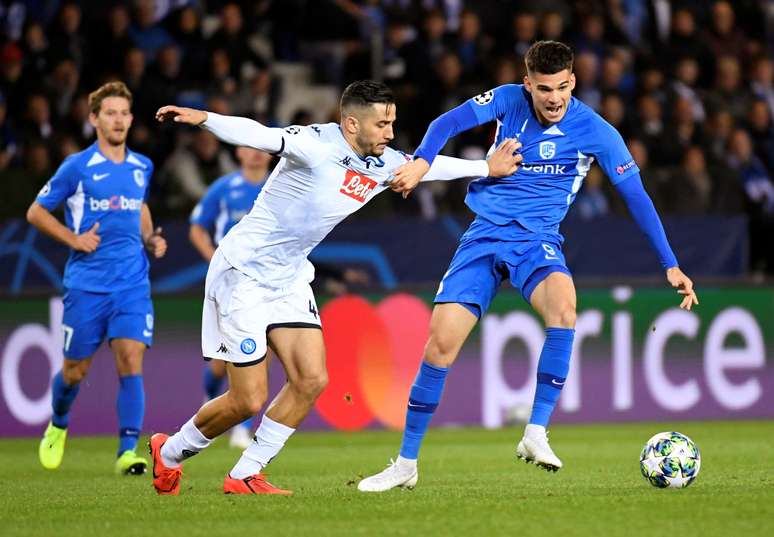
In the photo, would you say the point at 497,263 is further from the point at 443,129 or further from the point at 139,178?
the point at 139,178

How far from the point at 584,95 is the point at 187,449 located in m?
10.2

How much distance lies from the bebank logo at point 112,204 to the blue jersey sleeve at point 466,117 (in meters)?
3.08

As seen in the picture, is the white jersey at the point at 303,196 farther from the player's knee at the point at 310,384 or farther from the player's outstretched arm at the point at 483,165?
the player's knee at the point at 310,384

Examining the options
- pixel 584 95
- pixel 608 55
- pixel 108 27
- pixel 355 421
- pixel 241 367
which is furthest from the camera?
pixel 608 55

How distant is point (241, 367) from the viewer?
7801 mm

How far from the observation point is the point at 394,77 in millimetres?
16672

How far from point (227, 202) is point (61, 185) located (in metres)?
2.14

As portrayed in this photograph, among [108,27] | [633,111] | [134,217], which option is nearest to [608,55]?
[633,111]

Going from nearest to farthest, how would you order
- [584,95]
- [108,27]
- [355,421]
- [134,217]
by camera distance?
1. [134,217]
2. [355,421]
3. [108,27]
4. [584,95]

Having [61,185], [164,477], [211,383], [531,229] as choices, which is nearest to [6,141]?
[211,383]

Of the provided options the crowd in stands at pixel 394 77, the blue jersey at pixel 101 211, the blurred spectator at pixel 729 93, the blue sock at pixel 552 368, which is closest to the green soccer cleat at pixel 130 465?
the blue jersey at pixel 101 211

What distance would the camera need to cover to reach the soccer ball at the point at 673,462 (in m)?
7.67

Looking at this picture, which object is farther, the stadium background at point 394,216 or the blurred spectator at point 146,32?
the blurred spectator at point 146,32

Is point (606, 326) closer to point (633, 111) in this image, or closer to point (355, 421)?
point (355, 421)
